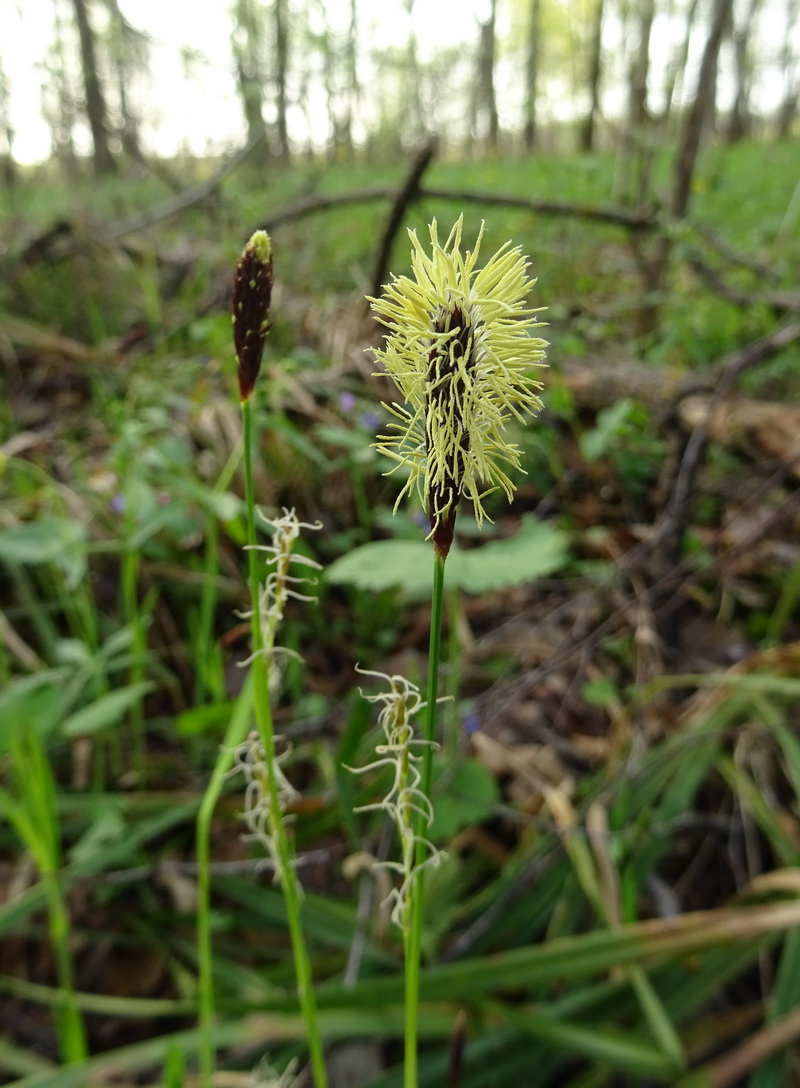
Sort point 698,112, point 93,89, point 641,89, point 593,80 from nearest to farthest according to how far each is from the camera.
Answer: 1. point 698,112
2. point 641,89
3. point 93,89
4. point 593,80

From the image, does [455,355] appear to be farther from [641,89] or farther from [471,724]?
[641,89]

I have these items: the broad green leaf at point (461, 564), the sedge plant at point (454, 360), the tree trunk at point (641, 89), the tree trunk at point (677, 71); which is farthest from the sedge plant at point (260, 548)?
the tree trunk at point (677, 71)

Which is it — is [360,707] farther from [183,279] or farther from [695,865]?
[183,279]

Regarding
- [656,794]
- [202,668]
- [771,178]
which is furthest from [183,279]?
[771,178]

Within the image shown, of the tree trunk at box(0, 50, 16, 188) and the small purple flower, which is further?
the tree trunk at box(0, 50, 16, 188)

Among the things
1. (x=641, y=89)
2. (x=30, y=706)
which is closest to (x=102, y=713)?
(x=30, y=706)

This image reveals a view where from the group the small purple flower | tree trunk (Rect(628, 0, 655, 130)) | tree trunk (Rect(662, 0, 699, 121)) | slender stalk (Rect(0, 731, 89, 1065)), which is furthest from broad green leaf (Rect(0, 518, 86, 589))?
tree trunk (Rect(662, 0, 699, 121))

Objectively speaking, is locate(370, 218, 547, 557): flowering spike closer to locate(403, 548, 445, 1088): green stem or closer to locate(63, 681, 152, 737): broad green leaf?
locate(403, 548, 445, 1088): green stem
